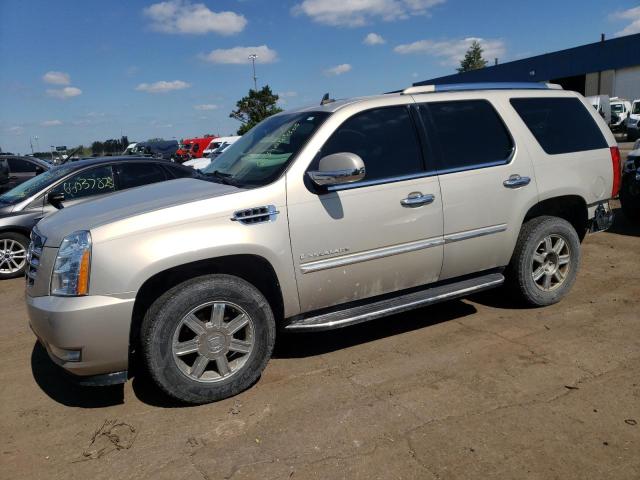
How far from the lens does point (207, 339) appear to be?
128 inches

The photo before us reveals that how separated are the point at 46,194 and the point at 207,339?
5.03 m

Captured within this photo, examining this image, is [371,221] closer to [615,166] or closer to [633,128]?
[615,166]

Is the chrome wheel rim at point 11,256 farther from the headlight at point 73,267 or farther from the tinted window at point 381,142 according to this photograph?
the tinted window at point 381,142

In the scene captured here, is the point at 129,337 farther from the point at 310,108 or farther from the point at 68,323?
the point at 310,108

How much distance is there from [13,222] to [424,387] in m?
6.15

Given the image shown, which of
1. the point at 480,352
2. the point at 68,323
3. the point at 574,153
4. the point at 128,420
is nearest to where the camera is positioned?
the point at 68,323

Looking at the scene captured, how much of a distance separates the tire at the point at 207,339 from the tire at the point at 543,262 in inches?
90.9

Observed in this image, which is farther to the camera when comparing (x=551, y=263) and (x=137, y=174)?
(x=137, y=174)

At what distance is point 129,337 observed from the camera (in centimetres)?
308

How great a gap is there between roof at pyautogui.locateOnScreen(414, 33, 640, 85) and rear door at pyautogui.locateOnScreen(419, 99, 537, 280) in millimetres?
32300

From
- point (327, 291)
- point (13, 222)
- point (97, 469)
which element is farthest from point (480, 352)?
point (13, 222)

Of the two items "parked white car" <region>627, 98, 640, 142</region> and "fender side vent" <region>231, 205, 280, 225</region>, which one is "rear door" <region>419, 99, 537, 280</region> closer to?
"fender side vent" <region>231, 205, 280, 225</region>

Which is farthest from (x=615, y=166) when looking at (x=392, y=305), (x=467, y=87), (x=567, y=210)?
(x=392, y=305)

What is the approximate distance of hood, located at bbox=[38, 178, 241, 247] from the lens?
3.17 metres
